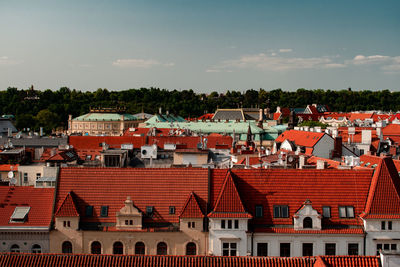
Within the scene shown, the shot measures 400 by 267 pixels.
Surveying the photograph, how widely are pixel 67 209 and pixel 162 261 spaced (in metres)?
11.2

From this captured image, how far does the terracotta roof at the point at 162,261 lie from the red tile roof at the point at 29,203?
9204 mm

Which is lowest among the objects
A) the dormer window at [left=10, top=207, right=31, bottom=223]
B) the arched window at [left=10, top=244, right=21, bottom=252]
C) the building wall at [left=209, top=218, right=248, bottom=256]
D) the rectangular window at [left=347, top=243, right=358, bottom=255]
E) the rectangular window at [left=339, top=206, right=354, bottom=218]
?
the arched window at [left=10, top=244, right=21, bottom=252]

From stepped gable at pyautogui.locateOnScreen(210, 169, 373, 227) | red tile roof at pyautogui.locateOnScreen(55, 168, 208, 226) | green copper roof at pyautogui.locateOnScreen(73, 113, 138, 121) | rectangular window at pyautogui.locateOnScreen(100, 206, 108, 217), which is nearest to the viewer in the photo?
stepped gable at pyautogui.locateOnScreen(210, 169, 373, 227)

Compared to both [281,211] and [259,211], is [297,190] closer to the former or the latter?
[281,211]

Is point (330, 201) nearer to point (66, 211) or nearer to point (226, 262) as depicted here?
point (226, 262)

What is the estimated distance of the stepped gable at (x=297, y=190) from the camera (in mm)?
35438

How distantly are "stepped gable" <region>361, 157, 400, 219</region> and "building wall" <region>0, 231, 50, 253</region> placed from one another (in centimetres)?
2076

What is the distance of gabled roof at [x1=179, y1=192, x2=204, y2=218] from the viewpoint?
3484cm

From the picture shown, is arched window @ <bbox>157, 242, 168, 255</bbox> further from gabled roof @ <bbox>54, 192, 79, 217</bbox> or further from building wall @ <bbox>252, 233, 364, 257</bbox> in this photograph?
gabled roof @ <bbox>54, 192, 79, 217</bbox>

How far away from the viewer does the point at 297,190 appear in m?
36.6

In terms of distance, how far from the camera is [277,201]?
36.1 meters

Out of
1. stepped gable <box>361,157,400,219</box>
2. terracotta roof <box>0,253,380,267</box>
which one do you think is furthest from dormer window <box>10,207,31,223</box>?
stepped gable <box>361,157,400,219</box>

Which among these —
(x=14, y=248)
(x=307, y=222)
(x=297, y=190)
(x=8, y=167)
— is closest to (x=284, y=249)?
(x=307, y=222)

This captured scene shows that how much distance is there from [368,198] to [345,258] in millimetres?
10953
